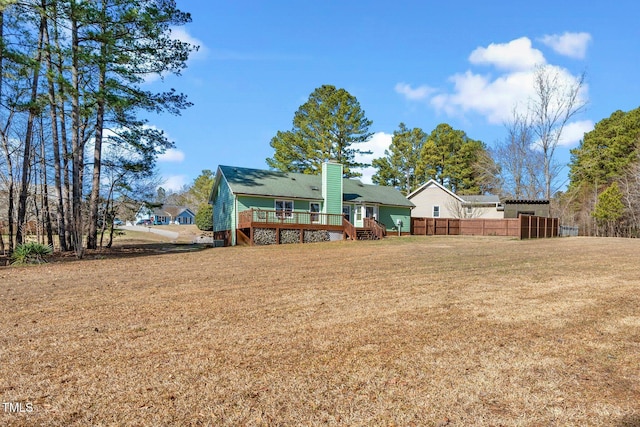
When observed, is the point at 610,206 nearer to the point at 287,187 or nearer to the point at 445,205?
the point at 445,205

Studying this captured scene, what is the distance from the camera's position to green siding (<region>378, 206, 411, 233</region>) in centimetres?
2967

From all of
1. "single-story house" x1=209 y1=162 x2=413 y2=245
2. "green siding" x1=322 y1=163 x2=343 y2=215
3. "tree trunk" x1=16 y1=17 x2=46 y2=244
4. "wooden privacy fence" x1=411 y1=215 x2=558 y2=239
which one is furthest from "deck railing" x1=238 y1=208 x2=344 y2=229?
"tree trunk" x1=16 y1=17 x2=46 y2=244

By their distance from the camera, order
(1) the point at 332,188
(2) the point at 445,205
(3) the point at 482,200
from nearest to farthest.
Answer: (1) the point at 332,188
(2) the point at 445,205
(3) the point at 482,200

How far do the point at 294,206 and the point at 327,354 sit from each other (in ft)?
70.5

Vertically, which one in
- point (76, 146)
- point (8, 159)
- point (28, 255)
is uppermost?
point (76, 146)

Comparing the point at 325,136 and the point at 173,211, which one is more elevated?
the point at 325,136

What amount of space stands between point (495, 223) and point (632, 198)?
11.4m

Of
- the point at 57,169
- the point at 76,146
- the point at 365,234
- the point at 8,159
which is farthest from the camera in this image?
the point at 365,234

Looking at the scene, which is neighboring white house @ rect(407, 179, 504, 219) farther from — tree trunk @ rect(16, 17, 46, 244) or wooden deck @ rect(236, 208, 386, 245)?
tree trunk @ rect(16, 17, 46, 244)

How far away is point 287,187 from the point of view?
84.1ft

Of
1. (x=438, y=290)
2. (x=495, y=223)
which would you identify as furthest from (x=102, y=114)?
(x=495, y=223)

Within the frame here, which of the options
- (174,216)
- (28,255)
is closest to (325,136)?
(28,255)

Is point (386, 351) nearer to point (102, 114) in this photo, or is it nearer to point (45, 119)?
point (102, 114)

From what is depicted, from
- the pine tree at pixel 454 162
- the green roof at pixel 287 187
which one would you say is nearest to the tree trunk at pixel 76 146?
the green roof at pixel 287 187
